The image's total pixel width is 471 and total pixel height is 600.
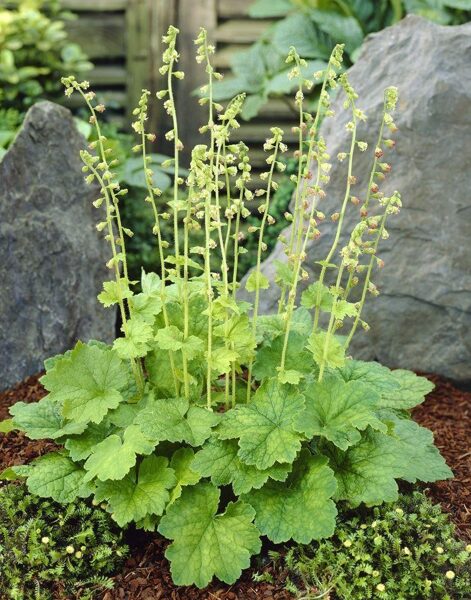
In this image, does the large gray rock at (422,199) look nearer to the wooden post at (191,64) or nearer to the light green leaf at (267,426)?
the light green leaf at (267,426)

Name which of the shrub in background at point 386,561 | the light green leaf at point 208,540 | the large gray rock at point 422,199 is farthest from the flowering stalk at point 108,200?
the large gray rock at point 422,199

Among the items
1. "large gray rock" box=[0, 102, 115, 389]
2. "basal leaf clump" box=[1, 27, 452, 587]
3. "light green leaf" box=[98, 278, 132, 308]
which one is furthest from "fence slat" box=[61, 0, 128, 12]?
"light green leaf" box=[98, 278, 132, 308]

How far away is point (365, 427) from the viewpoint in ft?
9.26

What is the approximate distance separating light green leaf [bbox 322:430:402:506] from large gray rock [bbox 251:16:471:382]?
1476 mm

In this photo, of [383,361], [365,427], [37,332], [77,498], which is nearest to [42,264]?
[37,332]

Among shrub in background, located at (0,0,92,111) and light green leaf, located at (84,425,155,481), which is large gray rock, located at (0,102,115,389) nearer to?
light green leaf, located at (84,425,155,481)

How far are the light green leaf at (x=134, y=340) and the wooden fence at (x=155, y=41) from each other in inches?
170

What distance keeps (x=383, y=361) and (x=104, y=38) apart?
162 inches

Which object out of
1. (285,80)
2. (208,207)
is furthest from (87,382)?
(285,80)

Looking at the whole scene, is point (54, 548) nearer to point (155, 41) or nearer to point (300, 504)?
point (300, 504)

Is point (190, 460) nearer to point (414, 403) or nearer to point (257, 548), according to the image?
point (257, 548)

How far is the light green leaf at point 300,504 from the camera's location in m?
2.70

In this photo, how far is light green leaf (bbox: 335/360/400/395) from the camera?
301 cm

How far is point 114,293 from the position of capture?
3.00 m
